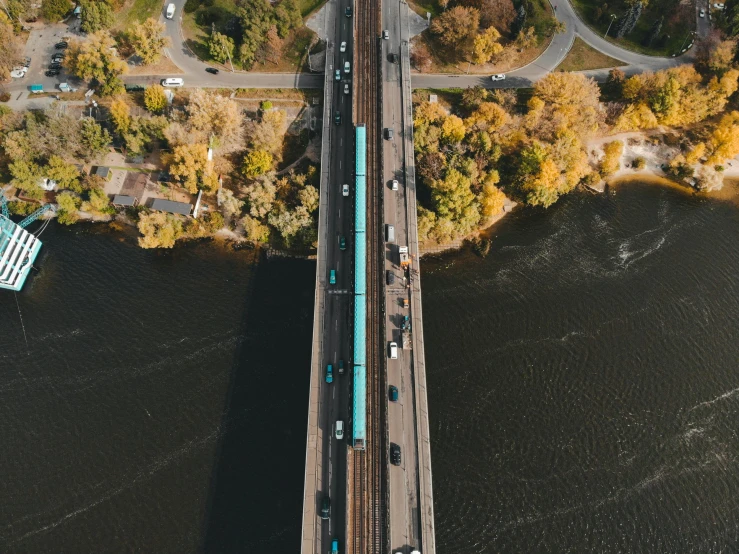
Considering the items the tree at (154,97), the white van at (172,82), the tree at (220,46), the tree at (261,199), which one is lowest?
the tree at (261,199)

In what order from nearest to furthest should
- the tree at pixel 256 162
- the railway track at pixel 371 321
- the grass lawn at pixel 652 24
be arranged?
the railway track at pixel 371 321 → the tree at pixel 256 162 → the grass lawn at pixel 652 24

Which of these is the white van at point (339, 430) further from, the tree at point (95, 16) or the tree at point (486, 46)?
the tree at point (95, 16)

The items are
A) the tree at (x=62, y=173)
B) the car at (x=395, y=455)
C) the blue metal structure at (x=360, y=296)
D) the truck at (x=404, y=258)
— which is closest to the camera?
the car at (x=395, y=455)

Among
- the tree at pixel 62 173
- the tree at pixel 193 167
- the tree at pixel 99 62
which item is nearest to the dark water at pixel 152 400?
the tree at pixel 62 173

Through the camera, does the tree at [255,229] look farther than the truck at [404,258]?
Yes

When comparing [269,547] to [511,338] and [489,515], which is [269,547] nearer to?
[489,515]

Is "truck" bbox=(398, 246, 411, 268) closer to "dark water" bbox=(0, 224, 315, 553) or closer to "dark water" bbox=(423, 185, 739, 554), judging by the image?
"dark water" bbox=(423, 185, 739, 554)
